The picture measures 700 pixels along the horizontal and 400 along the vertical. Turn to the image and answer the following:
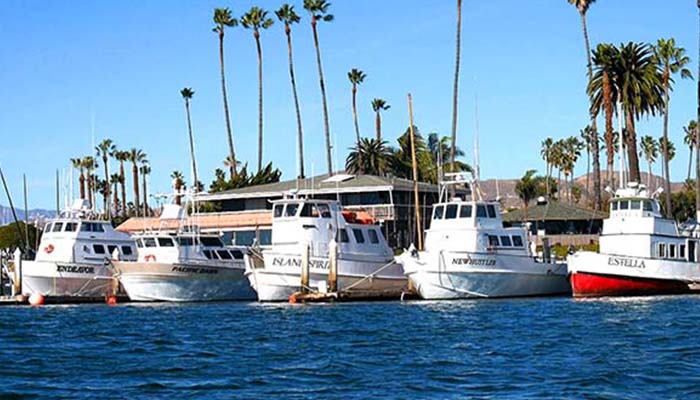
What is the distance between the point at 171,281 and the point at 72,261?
524 cm

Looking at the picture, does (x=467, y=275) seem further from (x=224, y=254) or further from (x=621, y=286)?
(x=224, y=254)

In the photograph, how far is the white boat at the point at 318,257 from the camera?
5925cm

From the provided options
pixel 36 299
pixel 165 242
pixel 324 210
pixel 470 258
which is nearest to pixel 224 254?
pixel 165 242

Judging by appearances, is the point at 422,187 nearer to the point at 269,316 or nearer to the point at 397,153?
the point at 397,153

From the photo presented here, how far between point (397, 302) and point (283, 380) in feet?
92.9

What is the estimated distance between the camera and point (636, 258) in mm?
55719

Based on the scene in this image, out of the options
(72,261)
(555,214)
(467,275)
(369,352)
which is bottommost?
(369,352)

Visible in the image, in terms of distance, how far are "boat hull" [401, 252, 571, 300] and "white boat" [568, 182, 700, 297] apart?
2.56 metres

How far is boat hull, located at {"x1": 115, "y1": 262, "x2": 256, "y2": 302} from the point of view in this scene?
204 ft

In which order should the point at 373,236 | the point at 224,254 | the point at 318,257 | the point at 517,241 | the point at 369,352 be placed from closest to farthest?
1. the point at 369,352
2. the point at 517,241
3. the point at 318,257
4. the point at 373,236
5. the point at 224,254

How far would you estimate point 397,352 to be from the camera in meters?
35.1

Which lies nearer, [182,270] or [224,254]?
[182,270]

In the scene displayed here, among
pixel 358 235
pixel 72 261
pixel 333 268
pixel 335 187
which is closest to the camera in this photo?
pixel 333 268

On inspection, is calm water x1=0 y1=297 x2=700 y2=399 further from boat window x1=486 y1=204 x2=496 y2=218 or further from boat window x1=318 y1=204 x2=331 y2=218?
boat window x1=318 y1=204 x2=331 y2=218
